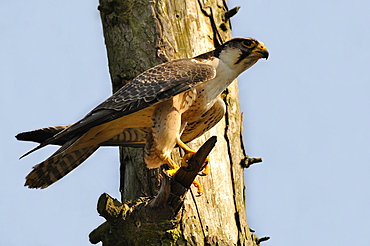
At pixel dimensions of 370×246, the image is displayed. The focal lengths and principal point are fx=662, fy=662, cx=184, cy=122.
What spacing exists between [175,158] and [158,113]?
423 mm

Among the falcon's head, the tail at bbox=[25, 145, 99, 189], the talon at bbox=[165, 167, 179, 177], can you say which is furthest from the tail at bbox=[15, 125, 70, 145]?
the falcon's head

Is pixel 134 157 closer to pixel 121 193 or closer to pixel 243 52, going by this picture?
pixel 121 193

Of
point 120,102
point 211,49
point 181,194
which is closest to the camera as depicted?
point 181,194

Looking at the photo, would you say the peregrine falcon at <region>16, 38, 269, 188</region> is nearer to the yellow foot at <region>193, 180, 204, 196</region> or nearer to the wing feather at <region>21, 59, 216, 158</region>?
the wing feather at <region>21, 59, 216, 158</region>

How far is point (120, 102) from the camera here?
5.11m

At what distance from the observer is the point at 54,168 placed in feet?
17.6

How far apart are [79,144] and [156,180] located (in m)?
0.71

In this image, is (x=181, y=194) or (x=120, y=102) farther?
(x=120, y=102)

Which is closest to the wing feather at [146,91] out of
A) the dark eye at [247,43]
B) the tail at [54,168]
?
the tail at [54,168]

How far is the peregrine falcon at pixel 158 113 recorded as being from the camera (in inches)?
201

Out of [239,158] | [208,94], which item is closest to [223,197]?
[239,158]

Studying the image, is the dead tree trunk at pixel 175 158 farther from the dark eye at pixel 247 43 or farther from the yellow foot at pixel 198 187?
the dark eye at pixel 247 43

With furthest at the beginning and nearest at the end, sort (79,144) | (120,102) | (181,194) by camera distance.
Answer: (79,144), (120,102), (181,194)

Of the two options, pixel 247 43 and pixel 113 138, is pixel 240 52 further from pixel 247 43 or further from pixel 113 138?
pixel 113 138
